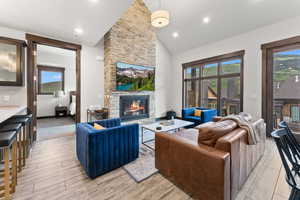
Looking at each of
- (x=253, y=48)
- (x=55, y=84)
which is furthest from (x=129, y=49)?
(x=55, y=84)

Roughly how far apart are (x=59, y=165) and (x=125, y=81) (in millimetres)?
3200

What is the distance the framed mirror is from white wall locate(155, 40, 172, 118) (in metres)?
4.51

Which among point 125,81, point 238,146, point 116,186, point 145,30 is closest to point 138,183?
point 116,186

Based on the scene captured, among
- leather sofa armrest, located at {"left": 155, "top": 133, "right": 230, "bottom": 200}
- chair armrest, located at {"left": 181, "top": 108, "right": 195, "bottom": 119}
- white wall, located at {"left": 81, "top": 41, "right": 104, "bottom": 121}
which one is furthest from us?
chair armrest, located at {"left": 181, "top": 108, "right": 195, "bottom": 119}

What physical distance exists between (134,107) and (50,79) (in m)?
4.55

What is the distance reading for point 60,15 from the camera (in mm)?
2938

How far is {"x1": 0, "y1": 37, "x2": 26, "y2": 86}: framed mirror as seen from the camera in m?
2.75

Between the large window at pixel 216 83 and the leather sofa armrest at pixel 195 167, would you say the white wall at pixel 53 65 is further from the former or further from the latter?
the leather sofa armrest at pixel 195 167

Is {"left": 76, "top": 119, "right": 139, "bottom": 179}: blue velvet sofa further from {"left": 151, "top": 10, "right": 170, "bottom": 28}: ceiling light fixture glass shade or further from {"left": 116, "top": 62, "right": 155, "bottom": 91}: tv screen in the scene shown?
{"left": 116, "top": 62, "right": 155, "bottom": 91}: tv screen

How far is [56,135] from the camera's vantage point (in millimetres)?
3818

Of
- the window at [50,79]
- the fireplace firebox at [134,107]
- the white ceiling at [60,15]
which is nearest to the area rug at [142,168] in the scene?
the fireplace firebox at [134,107]

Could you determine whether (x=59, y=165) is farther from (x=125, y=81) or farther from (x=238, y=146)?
(x=125, y=81)

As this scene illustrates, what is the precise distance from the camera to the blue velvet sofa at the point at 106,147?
6.22 feet

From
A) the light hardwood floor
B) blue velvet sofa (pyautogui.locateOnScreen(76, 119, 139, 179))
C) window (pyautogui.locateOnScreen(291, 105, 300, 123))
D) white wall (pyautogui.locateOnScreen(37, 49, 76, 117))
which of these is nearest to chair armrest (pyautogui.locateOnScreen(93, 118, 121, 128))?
blue velvet sofa (pyautogui.locateOnScreen(76, 119, 139, 179))
